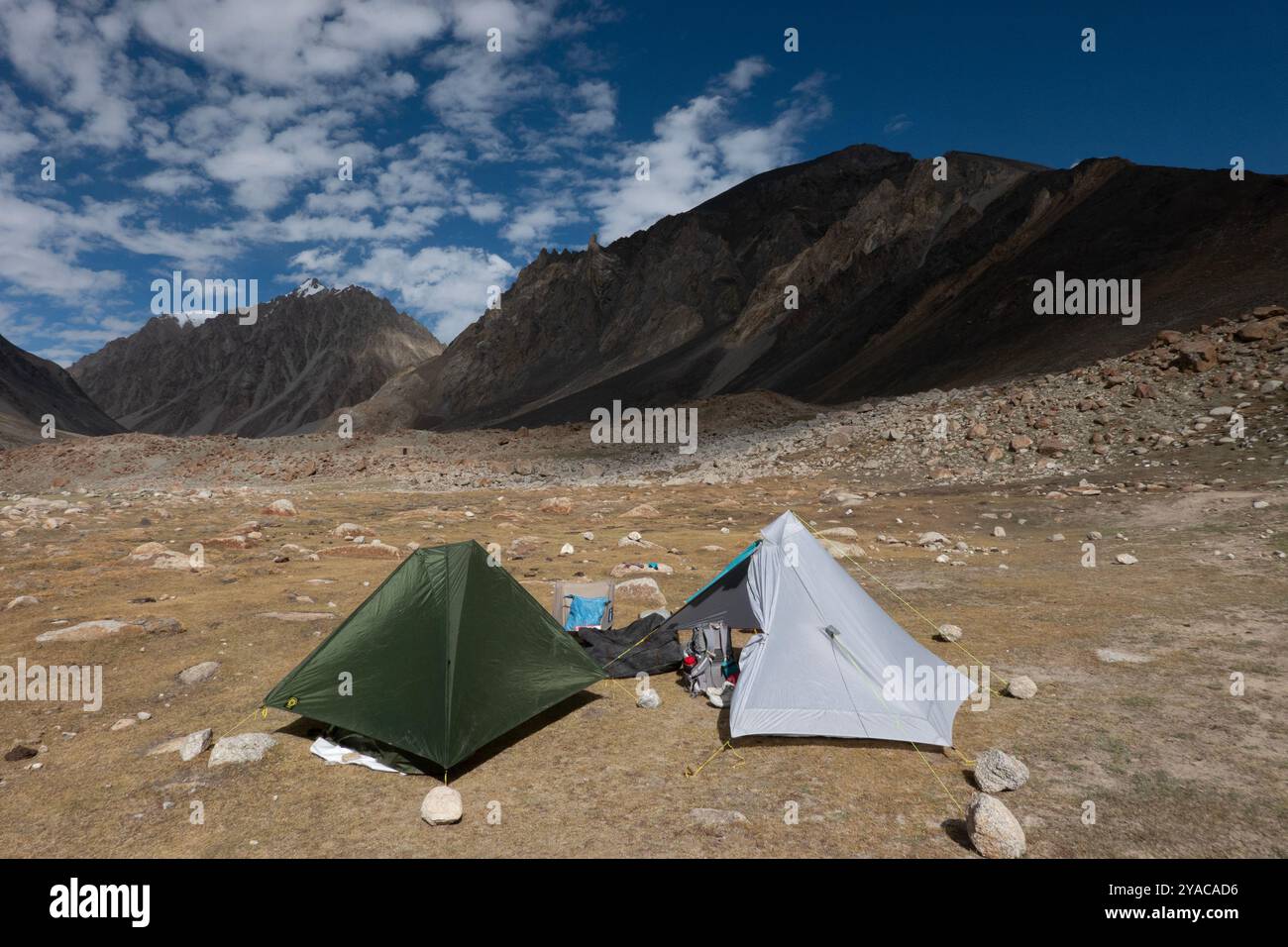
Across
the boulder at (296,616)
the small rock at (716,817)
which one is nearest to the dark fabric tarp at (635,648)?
the small rock at (716,817)

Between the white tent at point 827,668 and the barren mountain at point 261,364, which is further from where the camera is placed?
the barren mountain at point 261,364

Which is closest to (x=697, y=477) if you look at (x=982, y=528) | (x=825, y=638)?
(x=982, y=528)

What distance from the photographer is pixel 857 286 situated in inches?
3022

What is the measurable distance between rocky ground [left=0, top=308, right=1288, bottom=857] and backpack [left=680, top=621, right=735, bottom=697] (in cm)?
37

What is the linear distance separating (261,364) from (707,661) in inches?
7375

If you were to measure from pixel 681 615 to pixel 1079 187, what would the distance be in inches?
2532

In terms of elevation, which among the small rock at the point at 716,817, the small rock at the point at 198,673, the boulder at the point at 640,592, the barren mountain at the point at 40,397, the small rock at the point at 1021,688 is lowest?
the small rock at the point at 716,817

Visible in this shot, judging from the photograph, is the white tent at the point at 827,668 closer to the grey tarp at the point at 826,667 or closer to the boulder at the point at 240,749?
the grey tarp at the point at 826,667

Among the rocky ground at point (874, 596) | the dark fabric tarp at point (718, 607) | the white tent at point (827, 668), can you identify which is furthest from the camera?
the dark fabric tarp at point (718, 607)

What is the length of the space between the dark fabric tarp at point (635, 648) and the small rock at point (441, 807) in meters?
3.03

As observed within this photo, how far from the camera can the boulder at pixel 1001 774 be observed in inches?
209

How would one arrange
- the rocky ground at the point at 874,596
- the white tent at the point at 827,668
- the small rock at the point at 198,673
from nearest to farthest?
the rocky ground at the point at 874,596, the white tent at the point at 827,668, the small rock at the point at 198,673

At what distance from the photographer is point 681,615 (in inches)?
368

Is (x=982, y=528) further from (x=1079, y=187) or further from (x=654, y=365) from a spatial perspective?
(x=654, y=365)
